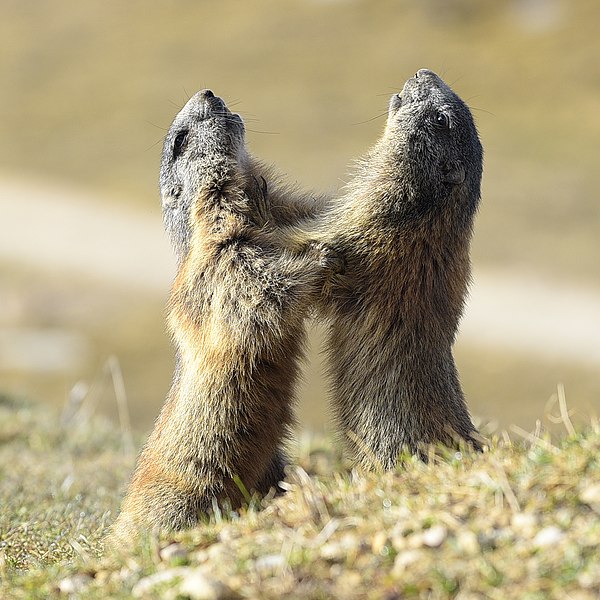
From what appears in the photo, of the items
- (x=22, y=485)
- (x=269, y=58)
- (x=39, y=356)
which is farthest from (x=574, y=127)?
(x=22, y=485)

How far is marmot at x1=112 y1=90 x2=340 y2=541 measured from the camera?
5.74m

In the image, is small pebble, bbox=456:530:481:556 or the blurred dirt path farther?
the blurred dirt path

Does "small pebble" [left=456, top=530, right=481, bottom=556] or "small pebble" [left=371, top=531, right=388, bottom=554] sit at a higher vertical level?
"small pebble" [left=456, top=530, right=481, bottom=556]

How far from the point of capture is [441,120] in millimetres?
6238

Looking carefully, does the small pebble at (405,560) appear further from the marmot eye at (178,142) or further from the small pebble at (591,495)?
the marmot eye at (178,142)

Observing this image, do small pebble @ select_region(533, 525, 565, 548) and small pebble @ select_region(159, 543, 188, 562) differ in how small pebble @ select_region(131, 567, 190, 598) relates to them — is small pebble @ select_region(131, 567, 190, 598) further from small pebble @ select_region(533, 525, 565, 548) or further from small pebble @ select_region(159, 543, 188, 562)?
small pebble @ select_region(533, 525, 565, 548)

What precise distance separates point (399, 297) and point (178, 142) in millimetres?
1974

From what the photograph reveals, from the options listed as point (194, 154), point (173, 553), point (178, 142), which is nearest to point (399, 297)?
point (194, 154)

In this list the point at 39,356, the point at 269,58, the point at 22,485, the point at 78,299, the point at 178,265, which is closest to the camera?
the point at 178,265

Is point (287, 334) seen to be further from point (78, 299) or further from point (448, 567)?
point (78, 299)

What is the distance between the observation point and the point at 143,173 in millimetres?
38781

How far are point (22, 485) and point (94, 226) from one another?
26.7 metres

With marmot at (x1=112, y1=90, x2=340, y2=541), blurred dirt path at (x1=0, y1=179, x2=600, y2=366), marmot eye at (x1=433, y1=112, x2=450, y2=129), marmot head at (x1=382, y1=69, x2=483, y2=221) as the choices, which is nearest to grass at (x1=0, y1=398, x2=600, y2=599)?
marmot at (x1=112, y1=90, x2=340, y2=541)

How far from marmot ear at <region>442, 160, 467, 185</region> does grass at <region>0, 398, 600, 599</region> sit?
1.57 metres
